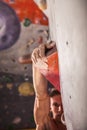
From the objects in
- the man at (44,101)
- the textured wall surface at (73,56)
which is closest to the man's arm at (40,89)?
the man at (44,101)

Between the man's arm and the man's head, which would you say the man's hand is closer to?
the man's arm

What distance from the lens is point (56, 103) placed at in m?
1.10

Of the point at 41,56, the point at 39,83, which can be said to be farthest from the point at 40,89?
the point at 41,56

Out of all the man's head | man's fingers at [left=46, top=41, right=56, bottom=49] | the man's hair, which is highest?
man's fingers at [left=46, top=41, right=56, bottom=49]

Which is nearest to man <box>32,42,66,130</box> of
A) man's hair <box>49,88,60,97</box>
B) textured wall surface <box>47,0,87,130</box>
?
man's hair <box>49,88,60,97</box>

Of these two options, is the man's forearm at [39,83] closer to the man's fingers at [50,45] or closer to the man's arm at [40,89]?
the man's arm at [40,89]

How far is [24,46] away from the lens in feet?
3.54

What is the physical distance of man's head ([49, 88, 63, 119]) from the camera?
1.09 m

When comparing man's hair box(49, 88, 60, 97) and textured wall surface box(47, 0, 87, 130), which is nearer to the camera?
textured wall surface box(47, 0, 87, 130)

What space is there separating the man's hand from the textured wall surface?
0.16m

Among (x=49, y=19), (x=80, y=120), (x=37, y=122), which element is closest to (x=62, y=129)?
(x=37, y=122)

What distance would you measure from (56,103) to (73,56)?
39 centimetres

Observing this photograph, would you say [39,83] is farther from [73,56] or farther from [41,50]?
[73,56]

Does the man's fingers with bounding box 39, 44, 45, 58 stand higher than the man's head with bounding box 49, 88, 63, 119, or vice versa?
the man's fingers with bounding box 39, 44, 45, 58
